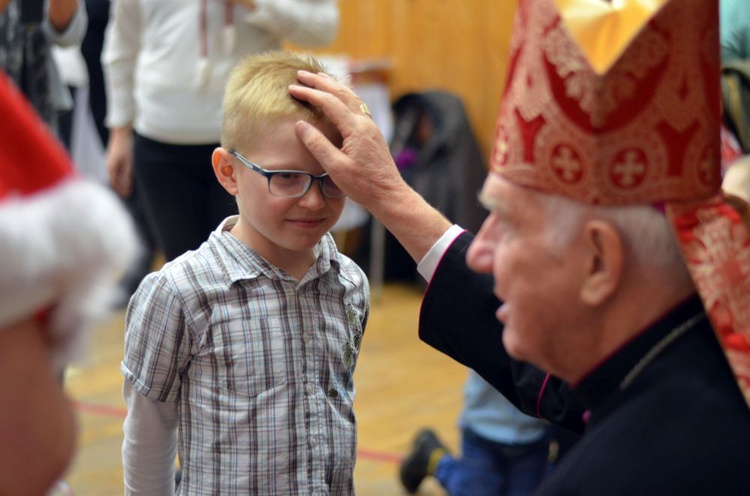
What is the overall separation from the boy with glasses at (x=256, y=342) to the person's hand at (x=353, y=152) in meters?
0.04

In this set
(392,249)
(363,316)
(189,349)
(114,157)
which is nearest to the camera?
(189,349)

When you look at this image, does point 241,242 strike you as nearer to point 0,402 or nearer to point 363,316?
point 363,316

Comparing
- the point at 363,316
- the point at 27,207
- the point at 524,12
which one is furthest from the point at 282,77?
the point at 27,207

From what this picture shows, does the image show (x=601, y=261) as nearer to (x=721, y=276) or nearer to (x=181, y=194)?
(x=721, y=276)

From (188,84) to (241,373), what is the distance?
1.38 meters

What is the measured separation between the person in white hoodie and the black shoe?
915 millimetres

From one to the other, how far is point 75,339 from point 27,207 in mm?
160

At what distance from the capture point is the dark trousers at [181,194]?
2768mm

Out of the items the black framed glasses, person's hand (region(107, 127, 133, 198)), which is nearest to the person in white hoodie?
person's hand (region(107, 127, 133, 198))

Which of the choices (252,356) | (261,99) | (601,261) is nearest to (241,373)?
(252,356)

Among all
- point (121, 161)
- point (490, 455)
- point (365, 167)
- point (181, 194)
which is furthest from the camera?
point (121, 161)

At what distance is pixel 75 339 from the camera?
1087mm

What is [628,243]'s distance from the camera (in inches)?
48.8

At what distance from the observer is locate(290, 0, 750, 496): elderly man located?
1199 millimetres
